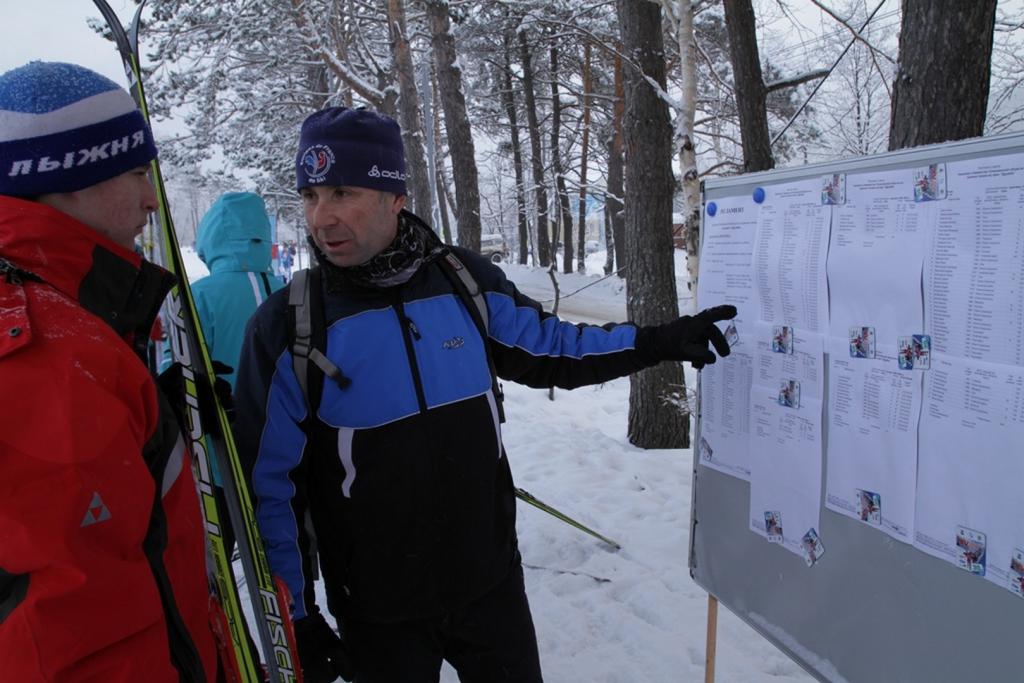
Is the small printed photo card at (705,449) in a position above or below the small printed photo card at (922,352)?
below

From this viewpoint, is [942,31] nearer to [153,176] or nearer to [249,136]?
[153,176]

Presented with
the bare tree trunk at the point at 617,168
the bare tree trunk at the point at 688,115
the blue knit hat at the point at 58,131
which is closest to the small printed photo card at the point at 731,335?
the blue knit hat at the point at 58,131

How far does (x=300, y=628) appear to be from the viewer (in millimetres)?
1699

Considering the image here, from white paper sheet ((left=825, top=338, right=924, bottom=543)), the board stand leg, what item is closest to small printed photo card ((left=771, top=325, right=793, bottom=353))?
white paper sheet ((left=825, top=338, right=924, bottom=543))

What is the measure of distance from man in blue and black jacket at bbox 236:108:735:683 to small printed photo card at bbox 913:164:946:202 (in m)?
0.72

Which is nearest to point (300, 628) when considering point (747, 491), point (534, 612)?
point (747, 491)

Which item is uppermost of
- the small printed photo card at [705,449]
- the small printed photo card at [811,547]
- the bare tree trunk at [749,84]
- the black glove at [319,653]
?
the bare tree trunk at [749,84]

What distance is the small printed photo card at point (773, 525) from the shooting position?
1.97m

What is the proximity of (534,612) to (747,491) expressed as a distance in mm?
1619

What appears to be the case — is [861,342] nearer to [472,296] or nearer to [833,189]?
[833,189]

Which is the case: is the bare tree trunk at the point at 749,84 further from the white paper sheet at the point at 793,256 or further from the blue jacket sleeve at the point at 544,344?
the blue jacket sleeve at the point at 544,344

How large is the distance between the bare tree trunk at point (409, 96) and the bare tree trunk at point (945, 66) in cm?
844

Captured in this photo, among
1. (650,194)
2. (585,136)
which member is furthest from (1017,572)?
(585,136)

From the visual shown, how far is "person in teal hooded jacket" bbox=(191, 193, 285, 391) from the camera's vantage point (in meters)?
3.00
